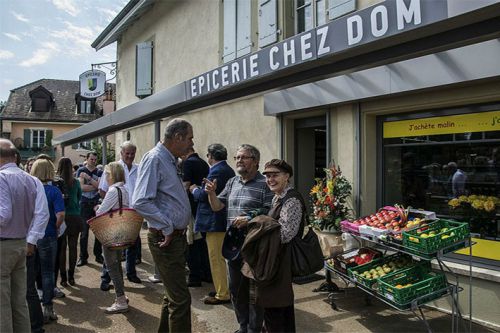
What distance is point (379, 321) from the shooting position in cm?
448

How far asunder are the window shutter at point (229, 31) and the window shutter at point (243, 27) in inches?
4.4

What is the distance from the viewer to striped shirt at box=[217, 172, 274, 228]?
3891mm

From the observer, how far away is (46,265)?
4527 mm

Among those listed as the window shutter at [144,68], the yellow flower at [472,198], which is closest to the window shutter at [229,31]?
the window shutter at [144,68]

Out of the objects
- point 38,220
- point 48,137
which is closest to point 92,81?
point 38,220

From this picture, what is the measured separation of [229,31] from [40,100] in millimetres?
37339

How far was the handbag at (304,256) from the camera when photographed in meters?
3.21

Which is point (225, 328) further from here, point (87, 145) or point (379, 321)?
point (87, 145)

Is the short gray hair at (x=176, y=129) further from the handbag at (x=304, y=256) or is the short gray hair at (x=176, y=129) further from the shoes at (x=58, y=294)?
the shoes at (x=58, y=294)

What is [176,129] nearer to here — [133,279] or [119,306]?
[119,306]

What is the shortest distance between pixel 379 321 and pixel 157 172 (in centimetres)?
282

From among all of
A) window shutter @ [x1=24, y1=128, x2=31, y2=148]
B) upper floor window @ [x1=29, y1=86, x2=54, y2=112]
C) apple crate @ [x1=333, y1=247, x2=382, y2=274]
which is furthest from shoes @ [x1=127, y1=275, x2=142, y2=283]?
upper floor window @ [x1=29, y1=86, x2=54, y2=112]

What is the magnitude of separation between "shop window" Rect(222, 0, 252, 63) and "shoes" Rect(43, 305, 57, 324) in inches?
216

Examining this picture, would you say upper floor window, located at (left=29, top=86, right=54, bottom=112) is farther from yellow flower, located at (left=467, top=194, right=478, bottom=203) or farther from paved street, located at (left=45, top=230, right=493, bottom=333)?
yellow flower, located at (left=467, top=194, right=478, bottom=203)
